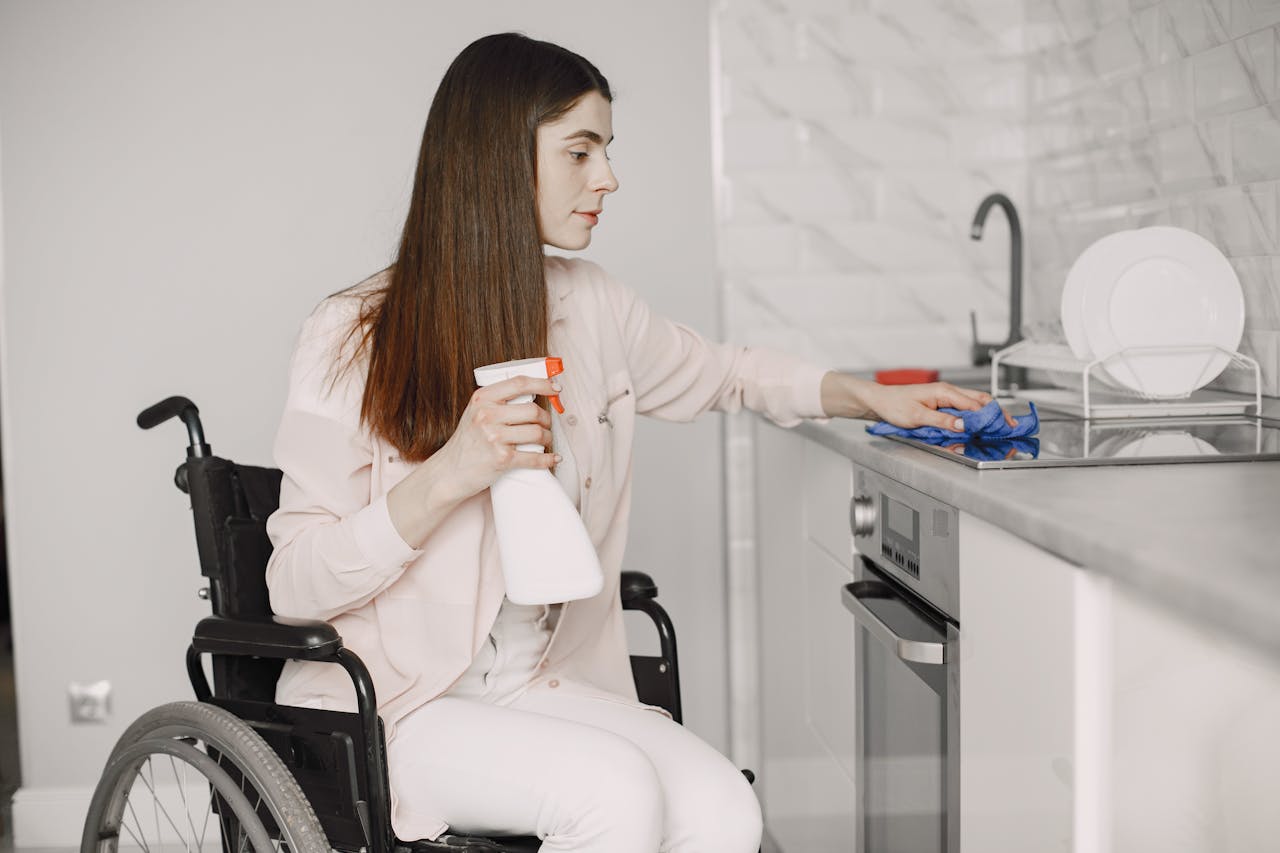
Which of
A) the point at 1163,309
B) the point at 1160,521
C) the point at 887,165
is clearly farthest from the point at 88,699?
the point at 1160,521

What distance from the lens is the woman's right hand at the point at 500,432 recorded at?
1.27 meters

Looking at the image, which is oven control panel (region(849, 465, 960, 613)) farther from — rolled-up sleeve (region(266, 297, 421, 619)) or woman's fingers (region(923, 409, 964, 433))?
rolled-up sleeve (region(266, 297, 421, 619))

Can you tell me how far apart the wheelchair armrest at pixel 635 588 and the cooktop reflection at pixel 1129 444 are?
15.3 inches

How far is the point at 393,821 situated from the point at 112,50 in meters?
1.82

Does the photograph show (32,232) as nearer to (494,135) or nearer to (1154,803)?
(494,135)

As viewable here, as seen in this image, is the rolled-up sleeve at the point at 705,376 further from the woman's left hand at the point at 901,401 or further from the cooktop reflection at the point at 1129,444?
the cooktop reflection at the point at 1129,444

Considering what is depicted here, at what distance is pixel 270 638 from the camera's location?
1.36 m

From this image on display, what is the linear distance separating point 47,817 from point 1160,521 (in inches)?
95.0

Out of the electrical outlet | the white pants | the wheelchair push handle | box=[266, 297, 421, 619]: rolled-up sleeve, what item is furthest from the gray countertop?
the electrical outlet

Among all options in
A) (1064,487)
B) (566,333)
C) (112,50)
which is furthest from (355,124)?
(1064,487)

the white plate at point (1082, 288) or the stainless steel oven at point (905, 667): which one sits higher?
the white plate at point (1082, 288)

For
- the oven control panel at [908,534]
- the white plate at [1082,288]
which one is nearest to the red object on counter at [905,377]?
the white plate at [1082,288]

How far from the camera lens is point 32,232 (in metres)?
2.51

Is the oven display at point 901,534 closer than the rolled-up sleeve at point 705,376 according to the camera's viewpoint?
Yes
